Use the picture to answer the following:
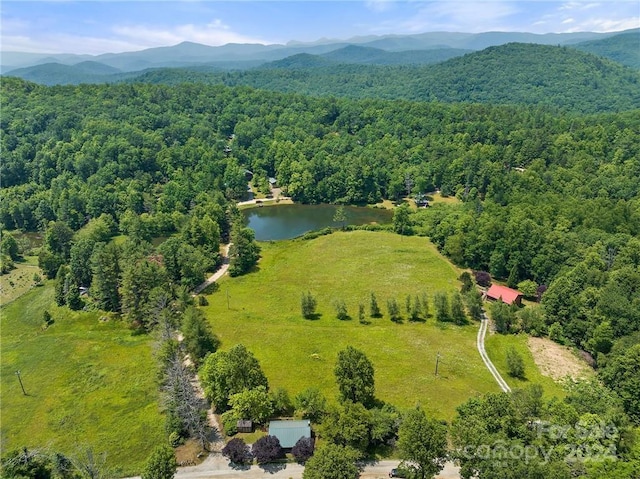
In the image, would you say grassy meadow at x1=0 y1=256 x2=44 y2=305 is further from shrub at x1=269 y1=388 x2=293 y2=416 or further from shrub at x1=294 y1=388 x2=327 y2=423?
shrub at x1=294 y1=388 x2=327 y2=423

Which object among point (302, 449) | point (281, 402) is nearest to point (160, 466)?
point (302, 449)

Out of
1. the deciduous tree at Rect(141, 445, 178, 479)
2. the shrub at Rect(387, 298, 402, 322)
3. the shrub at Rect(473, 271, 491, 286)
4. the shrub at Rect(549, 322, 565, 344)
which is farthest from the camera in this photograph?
the shrub at Rect(473, 271, 491, 286)

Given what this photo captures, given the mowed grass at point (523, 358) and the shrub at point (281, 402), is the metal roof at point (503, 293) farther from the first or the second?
the shrub at point (281, 402)

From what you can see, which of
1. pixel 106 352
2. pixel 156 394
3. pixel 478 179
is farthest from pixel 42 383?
pixel 478 179

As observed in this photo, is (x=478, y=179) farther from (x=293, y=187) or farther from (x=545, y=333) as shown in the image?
(x=545, y=333)

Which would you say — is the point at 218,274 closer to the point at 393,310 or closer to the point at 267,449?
the point at 393,310

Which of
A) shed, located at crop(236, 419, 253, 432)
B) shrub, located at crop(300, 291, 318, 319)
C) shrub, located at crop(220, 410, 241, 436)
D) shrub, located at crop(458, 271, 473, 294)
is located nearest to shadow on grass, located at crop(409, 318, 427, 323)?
shrub, located at crop(458, 271, 473, 294)
